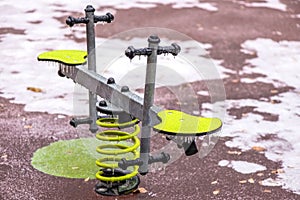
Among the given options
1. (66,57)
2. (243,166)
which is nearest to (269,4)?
(243,166)

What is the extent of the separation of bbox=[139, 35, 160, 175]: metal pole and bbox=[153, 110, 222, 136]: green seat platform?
0.12m

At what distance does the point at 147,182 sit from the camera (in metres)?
5.73

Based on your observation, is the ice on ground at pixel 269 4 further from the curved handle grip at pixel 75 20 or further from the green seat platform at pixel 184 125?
the green seat platform at pixel 184 125

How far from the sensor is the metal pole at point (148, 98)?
4785 millimetres

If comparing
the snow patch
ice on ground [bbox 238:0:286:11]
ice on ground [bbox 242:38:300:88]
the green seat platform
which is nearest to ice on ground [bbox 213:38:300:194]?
ice on ground [bbox 242:38:300:88]

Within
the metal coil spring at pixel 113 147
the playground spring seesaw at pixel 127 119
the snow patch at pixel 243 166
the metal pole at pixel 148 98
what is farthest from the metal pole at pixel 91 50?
the snow patch at pixel 243 166

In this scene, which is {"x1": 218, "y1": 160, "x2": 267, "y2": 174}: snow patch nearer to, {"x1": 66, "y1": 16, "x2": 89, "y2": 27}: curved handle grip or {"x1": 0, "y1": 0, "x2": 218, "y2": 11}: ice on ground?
{"x1": 66, "y1": 16, "x2": 89, "y2": 27}: curved handle grip

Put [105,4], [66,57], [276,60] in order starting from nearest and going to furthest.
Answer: [66,57], [276,60], [105,4]

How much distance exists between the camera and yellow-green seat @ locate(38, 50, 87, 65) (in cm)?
580

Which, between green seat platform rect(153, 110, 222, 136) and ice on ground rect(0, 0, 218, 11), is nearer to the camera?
green seat platform rect(153, 110, 222, 136)

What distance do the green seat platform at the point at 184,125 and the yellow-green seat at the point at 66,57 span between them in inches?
49.9

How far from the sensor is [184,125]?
15.5 feet

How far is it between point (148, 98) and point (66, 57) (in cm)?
144

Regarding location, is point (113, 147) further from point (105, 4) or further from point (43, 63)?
point (105, 4)
